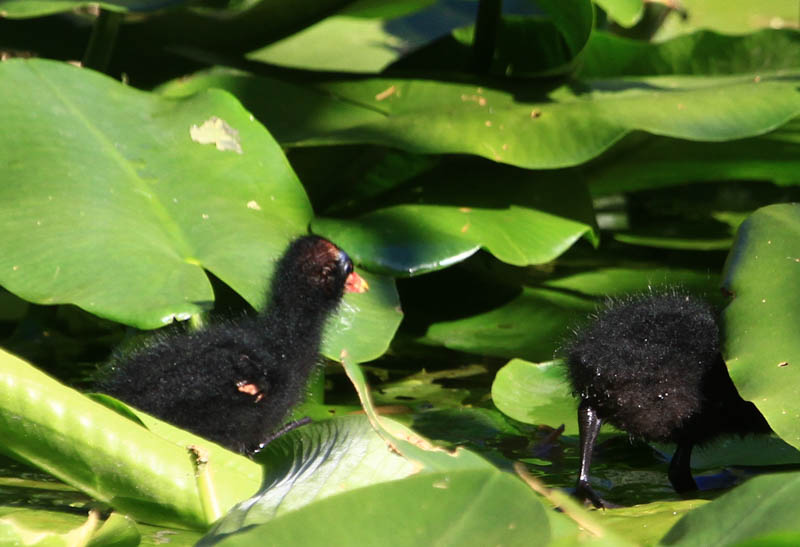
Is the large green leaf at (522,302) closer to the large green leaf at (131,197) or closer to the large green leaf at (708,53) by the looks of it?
the large green leaf at (131,197)

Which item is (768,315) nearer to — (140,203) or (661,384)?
(661,384)

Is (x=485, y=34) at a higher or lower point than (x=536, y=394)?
higher

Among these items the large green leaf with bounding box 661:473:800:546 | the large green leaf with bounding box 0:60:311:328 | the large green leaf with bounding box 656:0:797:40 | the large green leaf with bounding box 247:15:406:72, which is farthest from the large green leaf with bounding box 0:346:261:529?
the large green leaf with bounding box 656:0:797:40

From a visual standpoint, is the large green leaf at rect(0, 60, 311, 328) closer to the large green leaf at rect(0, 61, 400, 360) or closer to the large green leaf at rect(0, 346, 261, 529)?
the large green leaf at rect(0, 61, 400, 360)

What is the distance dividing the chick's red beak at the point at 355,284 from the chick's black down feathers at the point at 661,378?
22.3 inches

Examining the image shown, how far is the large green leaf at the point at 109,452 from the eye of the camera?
5.24ft

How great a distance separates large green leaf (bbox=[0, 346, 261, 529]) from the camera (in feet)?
5.24

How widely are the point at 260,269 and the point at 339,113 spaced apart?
83 cm

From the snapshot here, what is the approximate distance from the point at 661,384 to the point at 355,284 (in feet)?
2.47

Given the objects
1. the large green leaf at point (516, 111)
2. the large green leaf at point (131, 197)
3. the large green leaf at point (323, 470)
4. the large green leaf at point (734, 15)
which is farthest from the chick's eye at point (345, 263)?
the large green leaf at point (734, 15)

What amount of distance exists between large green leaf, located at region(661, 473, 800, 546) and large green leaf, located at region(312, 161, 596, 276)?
129 cm

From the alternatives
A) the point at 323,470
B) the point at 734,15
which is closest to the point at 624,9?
the point at 323,470

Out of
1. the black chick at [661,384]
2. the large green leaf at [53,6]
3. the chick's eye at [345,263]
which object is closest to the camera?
the black chick at [661,384]

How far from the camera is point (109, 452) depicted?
63.1 inches
